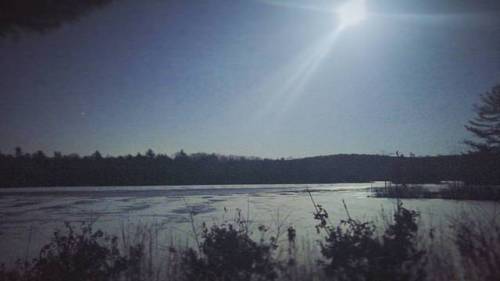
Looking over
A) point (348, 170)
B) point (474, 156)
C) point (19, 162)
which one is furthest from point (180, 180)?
point (474, 156)

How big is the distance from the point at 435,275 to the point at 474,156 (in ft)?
118

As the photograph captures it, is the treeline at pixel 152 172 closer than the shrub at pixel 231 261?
No

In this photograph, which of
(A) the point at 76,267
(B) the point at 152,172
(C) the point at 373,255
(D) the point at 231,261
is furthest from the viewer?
(B) the point at 152,172

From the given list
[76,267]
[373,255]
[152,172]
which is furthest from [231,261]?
[152,172]

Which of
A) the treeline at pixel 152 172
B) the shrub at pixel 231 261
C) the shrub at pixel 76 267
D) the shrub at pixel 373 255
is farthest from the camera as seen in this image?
the treeline at pixel 152 172

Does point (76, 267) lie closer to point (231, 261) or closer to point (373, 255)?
point (231, 261)

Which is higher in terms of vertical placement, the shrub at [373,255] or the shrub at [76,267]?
the shrub at [373,255]

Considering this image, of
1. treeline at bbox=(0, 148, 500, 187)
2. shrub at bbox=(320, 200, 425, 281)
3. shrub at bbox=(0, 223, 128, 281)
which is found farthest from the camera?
treeline at bbox=(0, 148, 500, 187)

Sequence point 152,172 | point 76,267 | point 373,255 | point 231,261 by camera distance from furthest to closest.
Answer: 1. point 152,172
2. point 76,267
3. point 231,261
4. point 373,255

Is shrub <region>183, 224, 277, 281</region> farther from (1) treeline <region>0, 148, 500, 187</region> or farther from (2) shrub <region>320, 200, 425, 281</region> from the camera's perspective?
(1) treeline <region>0, 148, 500, 187</region>

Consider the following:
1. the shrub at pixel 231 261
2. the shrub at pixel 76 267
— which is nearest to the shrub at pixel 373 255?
the shrub at pixel 231 261

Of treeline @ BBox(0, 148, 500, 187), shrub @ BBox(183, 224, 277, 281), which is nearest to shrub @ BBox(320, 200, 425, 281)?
shrub @ BBox(183, 224, 277, 281)

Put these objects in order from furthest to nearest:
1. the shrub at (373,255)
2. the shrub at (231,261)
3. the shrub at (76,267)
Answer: the shrub at (76,267), the shrub at (231,261), the shrub at (373,255)

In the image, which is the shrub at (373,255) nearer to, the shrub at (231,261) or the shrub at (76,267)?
the shrub at (231,261)
